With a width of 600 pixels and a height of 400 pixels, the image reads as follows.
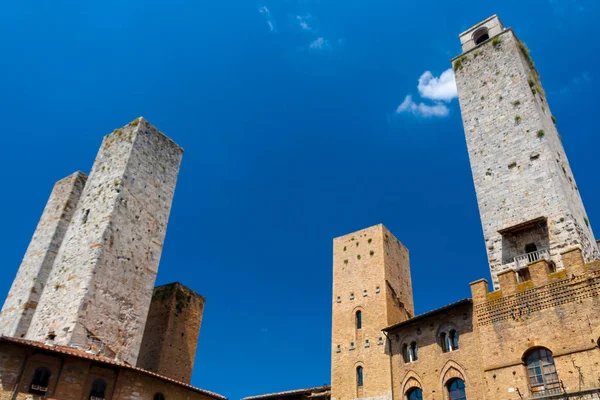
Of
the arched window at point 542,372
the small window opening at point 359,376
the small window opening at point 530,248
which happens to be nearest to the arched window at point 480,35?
the small window opening at point 530,248

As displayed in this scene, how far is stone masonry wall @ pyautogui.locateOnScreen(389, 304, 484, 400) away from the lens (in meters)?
21.6

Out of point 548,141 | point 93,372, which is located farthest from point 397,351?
point 93,372

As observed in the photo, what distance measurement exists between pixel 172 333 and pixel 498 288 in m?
19.1

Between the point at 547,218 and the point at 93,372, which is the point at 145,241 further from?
the point at 547,218

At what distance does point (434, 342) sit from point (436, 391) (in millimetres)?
2265

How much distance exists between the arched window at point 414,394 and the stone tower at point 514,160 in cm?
683

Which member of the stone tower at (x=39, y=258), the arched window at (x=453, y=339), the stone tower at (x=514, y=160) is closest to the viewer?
the stone tower at (x=514, y=160)

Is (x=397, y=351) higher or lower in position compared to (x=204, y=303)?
lower

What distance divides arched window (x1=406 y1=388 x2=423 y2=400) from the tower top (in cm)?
2088

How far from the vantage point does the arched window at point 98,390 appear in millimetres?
19297

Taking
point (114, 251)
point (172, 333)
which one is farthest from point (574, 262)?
point (172, 333)

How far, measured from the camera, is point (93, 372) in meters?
19.7

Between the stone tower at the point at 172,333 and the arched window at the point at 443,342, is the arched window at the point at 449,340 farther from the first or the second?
the stone tower at the point at 172,333

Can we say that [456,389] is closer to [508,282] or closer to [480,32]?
[508,282]
